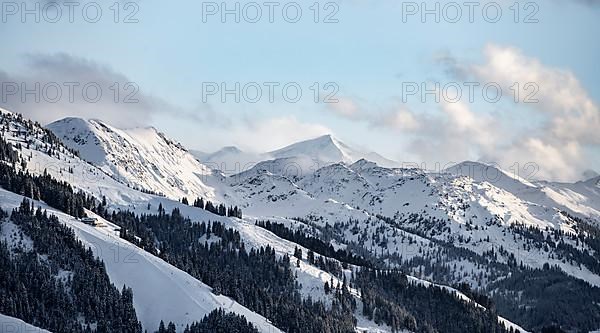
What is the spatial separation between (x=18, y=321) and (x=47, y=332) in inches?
313

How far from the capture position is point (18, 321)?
19350 centimetres

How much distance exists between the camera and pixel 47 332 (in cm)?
19125
